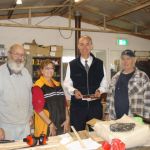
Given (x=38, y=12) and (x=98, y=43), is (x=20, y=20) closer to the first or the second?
(x=38, y=12)

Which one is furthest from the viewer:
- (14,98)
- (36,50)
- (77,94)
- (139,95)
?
(36,50)

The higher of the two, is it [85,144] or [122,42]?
[122,42]

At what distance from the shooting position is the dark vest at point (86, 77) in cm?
311

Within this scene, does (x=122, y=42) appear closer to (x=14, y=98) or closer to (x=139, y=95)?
(x=139, y=95)

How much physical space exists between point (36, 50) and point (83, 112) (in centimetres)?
425

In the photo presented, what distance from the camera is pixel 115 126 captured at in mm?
1829

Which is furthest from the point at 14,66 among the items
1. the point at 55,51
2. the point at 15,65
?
the point at 55,51

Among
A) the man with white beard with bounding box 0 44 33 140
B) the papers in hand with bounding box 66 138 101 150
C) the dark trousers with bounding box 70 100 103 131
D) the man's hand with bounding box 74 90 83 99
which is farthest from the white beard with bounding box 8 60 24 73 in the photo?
the papers in hand with bounding box 66 138 101 150

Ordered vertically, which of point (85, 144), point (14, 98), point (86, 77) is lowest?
point (85, 144)

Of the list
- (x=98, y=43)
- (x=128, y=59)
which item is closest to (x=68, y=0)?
(x=98, y=43)

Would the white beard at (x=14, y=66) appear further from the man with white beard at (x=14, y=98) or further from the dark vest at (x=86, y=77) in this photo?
the dark vest at (x=86, y=77)

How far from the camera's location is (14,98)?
2.55 meters

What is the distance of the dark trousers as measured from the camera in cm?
307

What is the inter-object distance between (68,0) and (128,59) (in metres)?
4.11
